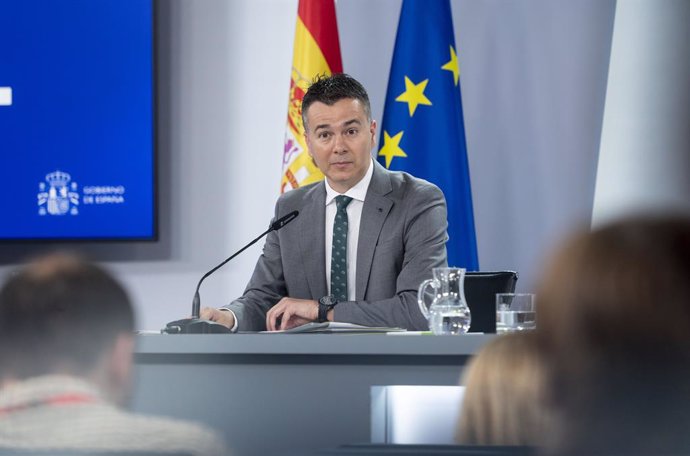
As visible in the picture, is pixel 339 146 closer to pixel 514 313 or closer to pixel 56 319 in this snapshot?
pixel 514 313

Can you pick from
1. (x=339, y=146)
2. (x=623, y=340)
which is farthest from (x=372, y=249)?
(x=623, y=340)

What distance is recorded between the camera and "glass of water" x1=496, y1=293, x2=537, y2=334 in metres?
2.52

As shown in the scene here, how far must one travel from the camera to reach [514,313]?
2516 mm

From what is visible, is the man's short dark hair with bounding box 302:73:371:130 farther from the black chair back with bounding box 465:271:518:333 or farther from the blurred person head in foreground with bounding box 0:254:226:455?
the blurred person head in foreground with bounding box 0:254:226:455

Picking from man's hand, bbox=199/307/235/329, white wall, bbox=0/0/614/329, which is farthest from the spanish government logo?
man's hand, bbox=199/307/235/329

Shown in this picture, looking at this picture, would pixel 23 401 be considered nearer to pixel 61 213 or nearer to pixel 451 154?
pixel 451 154

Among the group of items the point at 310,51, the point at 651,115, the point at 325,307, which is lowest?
the point at 325,307

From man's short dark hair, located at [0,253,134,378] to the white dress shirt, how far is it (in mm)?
2418

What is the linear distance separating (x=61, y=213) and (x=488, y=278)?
99.0 inches

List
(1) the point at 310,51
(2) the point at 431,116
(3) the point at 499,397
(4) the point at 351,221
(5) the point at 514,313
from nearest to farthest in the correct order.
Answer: (3) the point at 499,397 → (5) the point at 514,313 → (4) the point at 351,221 → (2) the point at 431,116 → (1) the point at 310,51

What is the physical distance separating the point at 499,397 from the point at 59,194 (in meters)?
4.09

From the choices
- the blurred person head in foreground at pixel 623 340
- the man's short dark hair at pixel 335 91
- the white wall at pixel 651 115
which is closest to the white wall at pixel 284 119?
the white wall at pixel 651 115

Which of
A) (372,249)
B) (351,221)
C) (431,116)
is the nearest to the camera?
(372,249)

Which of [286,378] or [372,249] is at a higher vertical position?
[372,249]
